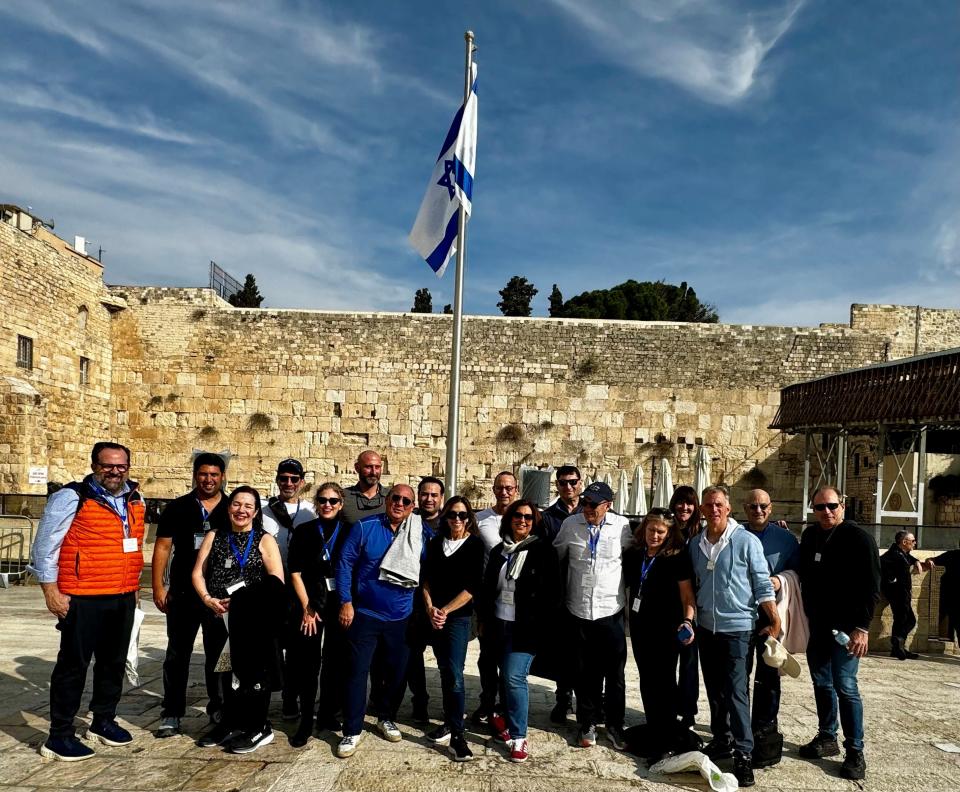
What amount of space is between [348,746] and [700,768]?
6.07ft

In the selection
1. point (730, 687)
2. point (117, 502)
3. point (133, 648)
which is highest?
point (117, 502)

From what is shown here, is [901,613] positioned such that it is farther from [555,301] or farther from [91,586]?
[555,301]

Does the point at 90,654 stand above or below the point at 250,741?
above

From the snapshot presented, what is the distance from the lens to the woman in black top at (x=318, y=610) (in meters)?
4.55

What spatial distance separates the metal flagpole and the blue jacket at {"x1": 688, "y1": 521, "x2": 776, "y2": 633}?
11.9 feet

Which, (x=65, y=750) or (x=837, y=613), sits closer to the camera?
(x=65, y=750)

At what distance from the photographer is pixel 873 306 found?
19.2 m

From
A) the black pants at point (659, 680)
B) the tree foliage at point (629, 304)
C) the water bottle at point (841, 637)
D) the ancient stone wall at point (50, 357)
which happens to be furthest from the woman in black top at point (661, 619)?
the tree foliage at point (629, 304)

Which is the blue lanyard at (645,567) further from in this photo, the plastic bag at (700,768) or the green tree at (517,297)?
the green tree at (517,297)

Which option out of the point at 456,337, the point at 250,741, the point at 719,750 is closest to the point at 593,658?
the point at 719,750

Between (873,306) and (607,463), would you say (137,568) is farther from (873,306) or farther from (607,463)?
(873,306)

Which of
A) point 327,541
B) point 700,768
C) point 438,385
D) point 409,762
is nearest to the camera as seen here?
point 700,768

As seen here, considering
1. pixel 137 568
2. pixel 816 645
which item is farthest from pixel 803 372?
pixel 137 568

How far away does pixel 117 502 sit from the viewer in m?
4.38
